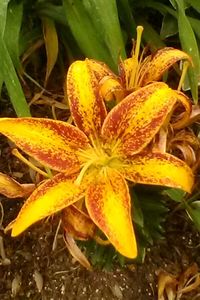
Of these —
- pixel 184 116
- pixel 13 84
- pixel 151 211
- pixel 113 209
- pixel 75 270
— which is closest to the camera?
pixel 113 209

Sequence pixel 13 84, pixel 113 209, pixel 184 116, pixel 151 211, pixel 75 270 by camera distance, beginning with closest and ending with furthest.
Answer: pixel 113 209, pixel 184 116, pixel 151 211, pixel 13 84, pixel 75 270

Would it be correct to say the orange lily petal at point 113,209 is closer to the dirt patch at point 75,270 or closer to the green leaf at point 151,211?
the green leaf at point 151,211

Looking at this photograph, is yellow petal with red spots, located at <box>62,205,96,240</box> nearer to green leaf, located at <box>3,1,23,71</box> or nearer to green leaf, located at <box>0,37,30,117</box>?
green leaf, located at <box>0,37,30,117</box>

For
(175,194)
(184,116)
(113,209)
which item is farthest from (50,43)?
(113,209)

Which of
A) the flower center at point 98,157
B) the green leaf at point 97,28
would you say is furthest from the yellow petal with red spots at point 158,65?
the green leaf at point 97,28

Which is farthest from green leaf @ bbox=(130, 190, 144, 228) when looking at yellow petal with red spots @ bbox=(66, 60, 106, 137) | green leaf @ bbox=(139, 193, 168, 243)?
yellow petal with red spots @ bbox=(66, 60, 106, 137)

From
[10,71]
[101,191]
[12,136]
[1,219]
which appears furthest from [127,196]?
[1,219]

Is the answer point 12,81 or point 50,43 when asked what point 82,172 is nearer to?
point 12,81
